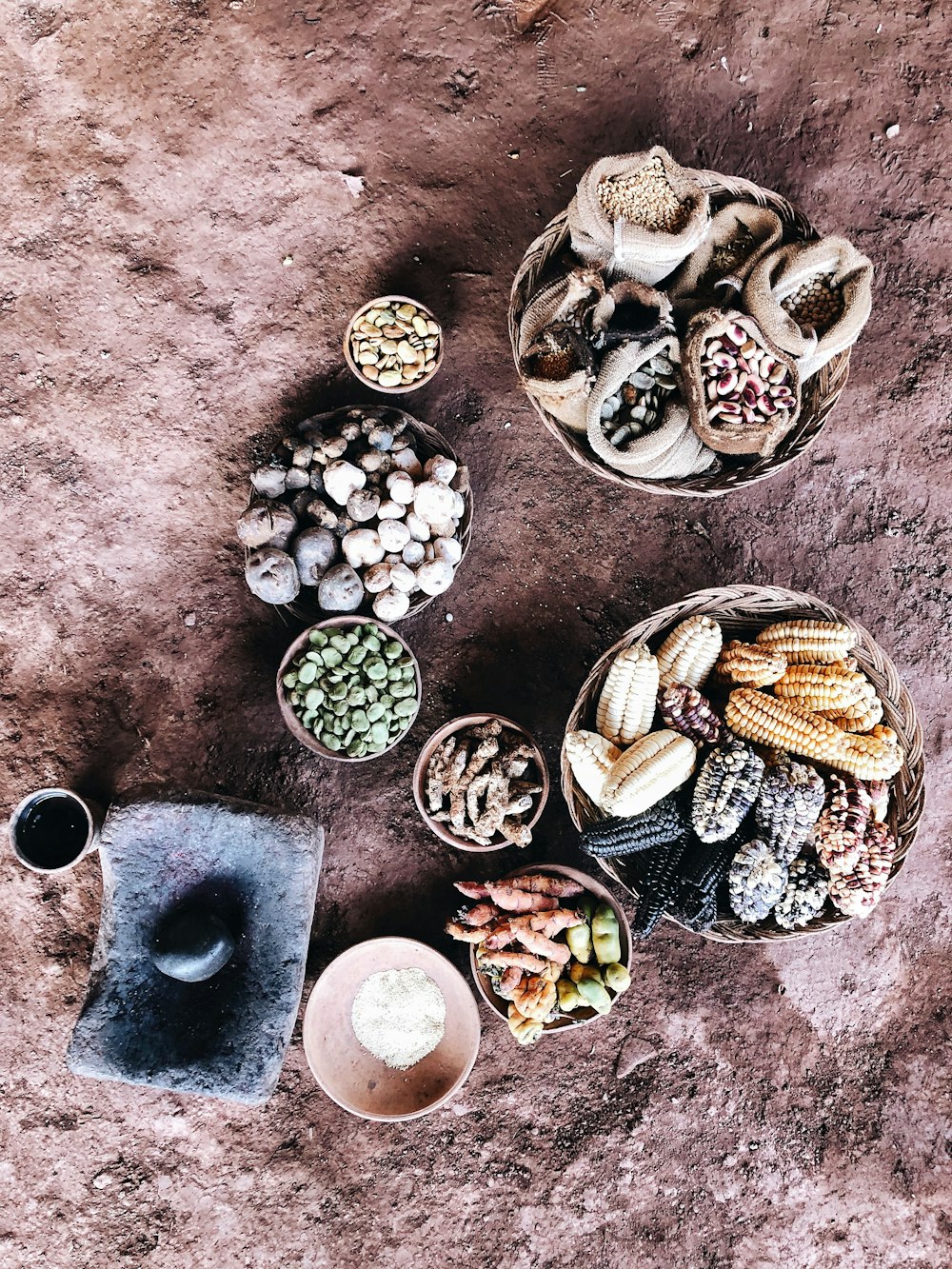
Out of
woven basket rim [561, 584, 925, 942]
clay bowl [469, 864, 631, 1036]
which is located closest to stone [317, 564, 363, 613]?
woven basket rim [561, 584, 925, 942]

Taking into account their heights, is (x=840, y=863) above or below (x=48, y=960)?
above

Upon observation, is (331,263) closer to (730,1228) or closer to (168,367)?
(168,367)

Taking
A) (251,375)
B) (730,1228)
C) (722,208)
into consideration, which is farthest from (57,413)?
(730,1228)

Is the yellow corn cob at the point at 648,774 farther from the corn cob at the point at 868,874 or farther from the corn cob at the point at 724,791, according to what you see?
the corn cob at the point at 868,874

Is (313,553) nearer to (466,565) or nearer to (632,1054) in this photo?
(466,565)

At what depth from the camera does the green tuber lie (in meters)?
3.17

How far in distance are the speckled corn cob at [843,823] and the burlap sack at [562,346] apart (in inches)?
63.6

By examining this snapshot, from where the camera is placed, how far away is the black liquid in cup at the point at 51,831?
123 inches

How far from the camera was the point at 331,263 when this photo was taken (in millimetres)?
3482

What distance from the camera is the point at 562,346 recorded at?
3055 millimetres

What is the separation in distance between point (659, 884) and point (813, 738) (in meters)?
0.74

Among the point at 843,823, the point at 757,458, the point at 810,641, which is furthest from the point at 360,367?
the point at 843,823

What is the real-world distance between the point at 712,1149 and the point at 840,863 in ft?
5.09

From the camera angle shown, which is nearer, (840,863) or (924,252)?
(840,863)
